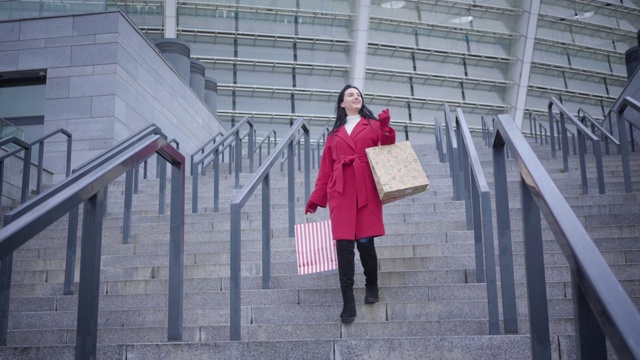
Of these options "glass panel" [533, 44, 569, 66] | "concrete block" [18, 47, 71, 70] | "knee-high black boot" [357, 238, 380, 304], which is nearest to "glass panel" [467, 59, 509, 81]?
"glass panel" [533, 44, 569, 66]

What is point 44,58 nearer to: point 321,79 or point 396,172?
point 396,172

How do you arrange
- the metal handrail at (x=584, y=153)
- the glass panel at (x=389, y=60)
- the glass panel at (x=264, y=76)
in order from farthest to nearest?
the glass panel at (x=389, y=60)
the glass panel at (x=264, y=76)
the metal handrail at (x=584, y=153)

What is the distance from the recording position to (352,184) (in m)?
4.00

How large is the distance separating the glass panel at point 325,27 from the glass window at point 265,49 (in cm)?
82

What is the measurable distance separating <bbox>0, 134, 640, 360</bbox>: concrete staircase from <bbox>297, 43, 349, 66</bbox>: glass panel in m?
18.4

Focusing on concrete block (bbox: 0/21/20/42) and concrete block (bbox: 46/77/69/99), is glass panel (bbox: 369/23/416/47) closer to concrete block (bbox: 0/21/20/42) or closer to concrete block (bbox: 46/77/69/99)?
concrete block (bbox: 0/21/20/42)

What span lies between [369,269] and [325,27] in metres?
21.1

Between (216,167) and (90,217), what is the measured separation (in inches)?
197

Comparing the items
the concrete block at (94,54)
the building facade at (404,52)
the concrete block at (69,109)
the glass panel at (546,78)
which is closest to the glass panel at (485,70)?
the building facade at (404,52)

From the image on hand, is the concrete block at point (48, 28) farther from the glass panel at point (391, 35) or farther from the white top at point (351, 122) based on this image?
the glass panel at point (391, 35)

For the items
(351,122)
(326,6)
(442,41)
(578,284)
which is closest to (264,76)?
(326,6)

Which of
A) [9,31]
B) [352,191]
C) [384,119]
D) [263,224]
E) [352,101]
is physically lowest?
[263,224]

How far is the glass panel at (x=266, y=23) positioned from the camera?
76.6ft

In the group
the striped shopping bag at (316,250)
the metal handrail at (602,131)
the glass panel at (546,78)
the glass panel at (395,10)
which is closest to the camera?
A: the striped shopping bag at (316,250)
